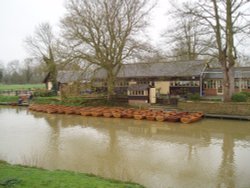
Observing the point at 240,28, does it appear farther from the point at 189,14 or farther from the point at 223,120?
the point at 223,120

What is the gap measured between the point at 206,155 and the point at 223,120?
7.96m

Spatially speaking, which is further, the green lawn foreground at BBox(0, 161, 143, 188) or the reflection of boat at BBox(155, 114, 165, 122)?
the reflection of boat at BBox(155, 114, 165, 122)

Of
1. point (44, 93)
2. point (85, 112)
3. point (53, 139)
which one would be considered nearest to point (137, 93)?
point (85, 112)

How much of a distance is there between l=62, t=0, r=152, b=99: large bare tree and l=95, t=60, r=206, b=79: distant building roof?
2.67 metres

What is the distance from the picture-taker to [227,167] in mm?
8797

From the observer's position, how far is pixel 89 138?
13.5 metres

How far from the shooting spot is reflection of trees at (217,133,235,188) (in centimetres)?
742

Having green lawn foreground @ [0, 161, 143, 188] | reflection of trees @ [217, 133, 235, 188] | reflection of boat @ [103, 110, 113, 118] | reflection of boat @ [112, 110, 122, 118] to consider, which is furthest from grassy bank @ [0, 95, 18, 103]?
green lawn foreground @ [0, 161, 143, 188]

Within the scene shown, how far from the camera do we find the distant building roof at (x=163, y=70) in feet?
81.3

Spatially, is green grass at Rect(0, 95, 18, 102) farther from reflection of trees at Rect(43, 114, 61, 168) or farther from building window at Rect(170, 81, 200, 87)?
building window at Rect(170, 81, 200, 87)

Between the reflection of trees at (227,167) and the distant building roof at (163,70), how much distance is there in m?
12.8

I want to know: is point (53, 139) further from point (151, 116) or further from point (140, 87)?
point (140, 87)

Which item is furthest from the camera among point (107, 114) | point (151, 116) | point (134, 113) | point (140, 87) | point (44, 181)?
point (140, 87)

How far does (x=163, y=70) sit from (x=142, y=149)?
53.1 feet
